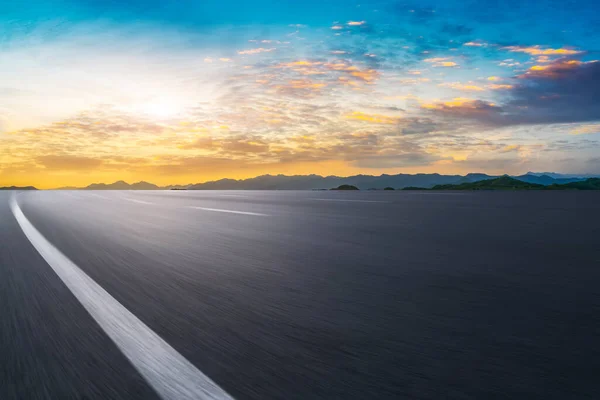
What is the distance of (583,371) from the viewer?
Answer: 256cm

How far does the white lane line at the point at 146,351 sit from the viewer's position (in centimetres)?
239

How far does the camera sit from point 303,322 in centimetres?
353

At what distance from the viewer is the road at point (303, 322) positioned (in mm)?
2467

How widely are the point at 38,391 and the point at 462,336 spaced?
238cm

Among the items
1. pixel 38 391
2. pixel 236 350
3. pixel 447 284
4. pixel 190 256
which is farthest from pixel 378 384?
pixel 190 256

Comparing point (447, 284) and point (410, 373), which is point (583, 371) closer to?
point (410, 373)

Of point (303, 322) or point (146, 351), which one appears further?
point (303, 322)

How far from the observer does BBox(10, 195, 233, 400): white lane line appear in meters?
2.39

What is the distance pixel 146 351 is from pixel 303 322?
1085 mm

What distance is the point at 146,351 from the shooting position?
2938 millimetres

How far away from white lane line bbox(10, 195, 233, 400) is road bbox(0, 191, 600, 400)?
0.01 meters

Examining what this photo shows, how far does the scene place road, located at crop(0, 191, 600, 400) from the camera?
247 centimetres

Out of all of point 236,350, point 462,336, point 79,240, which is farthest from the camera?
point 79,240

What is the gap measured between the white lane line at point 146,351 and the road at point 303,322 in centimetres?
1
